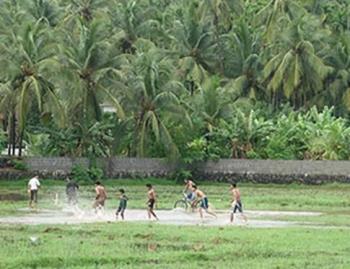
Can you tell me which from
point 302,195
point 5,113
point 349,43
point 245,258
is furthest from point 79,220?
point 349,43

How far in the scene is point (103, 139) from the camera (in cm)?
5278

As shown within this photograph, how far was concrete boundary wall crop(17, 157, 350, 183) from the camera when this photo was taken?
51.2 metres

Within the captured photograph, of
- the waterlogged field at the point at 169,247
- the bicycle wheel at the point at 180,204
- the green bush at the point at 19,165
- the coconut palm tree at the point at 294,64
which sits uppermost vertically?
the coconut palm tree at the point at 294,64

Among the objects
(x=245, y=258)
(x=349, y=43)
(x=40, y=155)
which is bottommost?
(x=245, y=258)

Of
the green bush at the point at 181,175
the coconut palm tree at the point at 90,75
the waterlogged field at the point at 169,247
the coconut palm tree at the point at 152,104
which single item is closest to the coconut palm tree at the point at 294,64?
the coconut palm tree at the point at 152,104

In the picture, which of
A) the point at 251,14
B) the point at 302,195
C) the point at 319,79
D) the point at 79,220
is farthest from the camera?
the point at 251,14

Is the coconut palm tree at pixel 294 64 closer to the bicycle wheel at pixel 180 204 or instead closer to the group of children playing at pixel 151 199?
the bicycle wheel at pixel 180 204

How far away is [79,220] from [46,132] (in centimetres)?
2036

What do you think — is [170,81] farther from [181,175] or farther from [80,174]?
[80,174]

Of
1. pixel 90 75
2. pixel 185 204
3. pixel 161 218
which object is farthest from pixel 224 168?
pixel 161 218

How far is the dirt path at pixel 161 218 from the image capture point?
31.9 meters

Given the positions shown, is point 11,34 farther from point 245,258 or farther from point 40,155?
point 245,258

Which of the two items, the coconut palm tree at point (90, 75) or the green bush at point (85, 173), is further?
the green bush at point (85, 173)

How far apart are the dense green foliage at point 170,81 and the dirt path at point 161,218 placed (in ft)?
41.5
